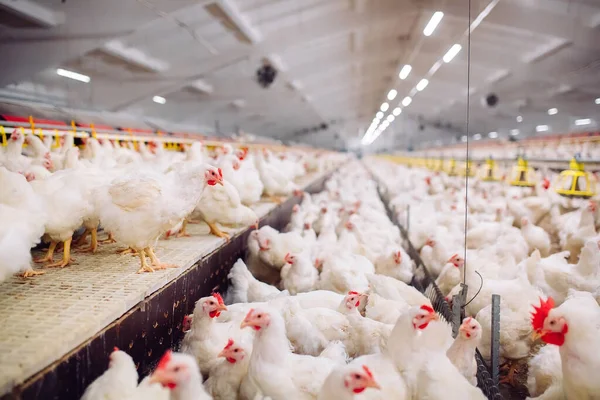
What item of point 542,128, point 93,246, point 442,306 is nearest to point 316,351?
point 442,306

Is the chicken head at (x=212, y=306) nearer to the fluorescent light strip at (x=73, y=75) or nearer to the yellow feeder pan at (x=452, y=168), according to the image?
the fluorescent light strip at (x=73, y=75)

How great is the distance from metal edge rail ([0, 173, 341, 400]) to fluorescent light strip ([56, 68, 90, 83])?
995cm

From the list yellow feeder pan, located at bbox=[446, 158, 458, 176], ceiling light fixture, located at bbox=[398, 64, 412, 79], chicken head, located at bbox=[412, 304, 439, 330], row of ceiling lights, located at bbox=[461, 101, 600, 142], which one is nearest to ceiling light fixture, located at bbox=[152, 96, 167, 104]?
ceiling light fixture, located at bbox=[398, 64, 412, 79]

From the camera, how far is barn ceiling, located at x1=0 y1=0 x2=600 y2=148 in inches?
339

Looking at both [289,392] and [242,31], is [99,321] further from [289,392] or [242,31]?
[242,31]

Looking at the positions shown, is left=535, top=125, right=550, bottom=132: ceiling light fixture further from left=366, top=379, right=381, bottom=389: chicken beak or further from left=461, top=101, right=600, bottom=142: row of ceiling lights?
left=366, top=379, right=381, bottom=389: chicken beak

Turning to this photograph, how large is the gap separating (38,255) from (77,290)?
1.16 m

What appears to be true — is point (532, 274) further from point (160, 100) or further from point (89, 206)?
point (160, 100)

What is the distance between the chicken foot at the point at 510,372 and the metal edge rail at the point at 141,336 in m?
2.30

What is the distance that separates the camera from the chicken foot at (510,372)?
122 inches

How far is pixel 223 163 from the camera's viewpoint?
4.83m

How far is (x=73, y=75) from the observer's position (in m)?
12.0

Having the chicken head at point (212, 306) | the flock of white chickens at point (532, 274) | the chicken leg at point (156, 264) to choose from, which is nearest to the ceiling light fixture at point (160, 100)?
the flock of white chickens at point (532, 274)

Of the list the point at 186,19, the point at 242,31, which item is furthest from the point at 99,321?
the point at 242,31
